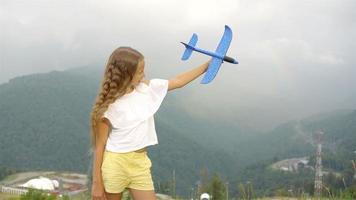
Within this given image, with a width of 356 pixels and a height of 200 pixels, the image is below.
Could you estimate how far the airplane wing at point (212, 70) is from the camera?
3.50m

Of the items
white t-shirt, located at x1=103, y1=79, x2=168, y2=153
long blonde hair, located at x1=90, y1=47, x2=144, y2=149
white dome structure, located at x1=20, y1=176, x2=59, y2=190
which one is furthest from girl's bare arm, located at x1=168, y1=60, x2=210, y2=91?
white dome structure, located at x1=20, y1=176, x2=59, y2=190

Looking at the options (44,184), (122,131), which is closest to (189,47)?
(122,131)

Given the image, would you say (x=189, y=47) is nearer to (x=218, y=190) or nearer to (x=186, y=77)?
(x=186, y=77)

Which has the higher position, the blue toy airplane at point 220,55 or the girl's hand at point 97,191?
the blue toy airplane at point 220,55

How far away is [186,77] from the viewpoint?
3.61 metres

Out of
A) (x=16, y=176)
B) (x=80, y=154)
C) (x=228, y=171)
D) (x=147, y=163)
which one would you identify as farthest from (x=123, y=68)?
(x=228, y=171)

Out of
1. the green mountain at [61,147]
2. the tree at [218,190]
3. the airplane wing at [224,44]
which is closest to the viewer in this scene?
the airplane wing at [224,44]

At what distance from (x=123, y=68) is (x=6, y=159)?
14857cm

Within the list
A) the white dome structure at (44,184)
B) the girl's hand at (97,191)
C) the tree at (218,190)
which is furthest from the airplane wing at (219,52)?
the white dome structure at (44,184)

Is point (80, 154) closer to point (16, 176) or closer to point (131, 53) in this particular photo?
point (16, 176)

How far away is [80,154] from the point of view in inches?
6280

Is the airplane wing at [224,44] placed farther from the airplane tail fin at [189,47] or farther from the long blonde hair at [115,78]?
the long blonde hair at [115,78]

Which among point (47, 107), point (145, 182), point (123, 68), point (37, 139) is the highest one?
point (47, 107)

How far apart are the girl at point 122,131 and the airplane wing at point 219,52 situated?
1.40ft
